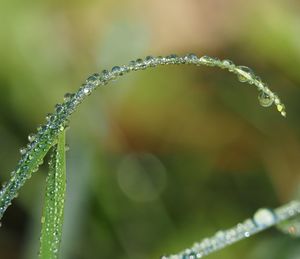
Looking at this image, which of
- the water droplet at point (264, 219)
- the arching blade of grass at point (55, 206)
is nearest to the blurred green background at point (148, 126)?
the water droplet at point (264, 219)

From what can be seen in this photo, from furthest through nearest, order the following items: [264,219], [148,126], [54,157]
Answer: [148,126], [264,219], [54,157]

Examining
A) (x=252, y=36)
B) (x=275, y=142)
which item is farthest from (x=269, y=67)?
(x=275, y=142)

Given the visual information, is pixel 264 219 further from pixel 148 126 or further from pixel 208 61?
pixel 148 126

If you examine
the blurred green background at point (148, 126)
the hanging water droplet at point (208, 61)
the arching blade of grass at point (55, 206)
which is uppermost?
the blurred green background at point (148, 126)

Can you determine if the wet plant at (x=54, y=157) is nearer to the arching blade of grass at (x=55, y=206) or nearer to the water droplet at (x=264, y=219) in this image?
the arching blade of grass at (x=55, y=206)

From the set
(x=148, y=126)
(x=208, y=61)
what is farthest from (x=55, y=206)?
(x=148, y=126)

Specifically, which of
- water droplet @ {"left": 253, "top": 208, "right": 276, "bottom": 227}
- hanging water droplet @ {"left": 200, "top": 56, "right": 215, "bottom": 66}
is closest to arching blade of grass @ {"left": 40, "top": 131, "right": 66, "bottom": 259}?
hanging water droplet @ {"left": 200, "top": 56, "right": 215, "bottom": 66}
